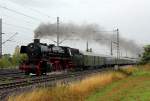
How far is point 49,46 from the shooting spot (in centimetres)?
3825

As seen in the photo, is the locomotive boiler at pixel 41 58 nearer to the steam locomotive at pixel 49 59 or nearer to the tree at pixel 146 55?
the steam locomotive at pixel 49 59

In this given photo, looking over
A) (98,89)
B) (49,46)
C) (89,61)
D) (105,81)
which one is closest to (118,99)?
(98,89)

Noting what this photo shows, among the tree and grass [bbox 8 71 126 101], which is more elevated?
the tree

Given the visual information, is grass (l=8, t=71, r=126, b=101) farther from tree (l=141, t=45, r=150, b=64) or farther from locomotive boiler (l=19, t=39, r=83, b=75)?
tree (l=141, t=45, r=150, b=64)

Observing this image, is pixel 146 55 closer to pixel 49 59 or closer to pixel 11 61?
pixel 11 61

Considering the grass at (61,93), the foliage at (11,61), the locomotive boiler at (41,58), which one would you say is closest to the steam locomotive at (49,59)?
the locomotive boiler at (41,58)

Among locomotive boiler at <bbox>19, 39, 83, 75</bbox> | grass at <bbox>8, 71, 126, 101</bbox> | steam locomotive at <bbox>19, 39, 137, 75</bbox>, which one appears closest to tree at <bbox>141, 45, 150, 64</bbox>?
steam locomotive at <bbox>19, 39, 137, 75</bbox>

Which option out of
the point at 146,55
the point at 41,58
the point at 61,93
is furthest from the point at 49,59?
the point at 146,55

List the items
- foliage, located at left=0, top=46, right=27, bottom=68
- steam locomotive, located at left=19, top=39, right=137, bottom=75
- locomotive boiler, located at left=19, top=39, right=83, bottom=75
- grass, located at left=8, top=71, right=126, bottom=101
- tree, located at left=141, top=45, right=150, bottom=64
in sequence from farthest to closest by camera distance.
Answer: tree, located at left=141, top=45, right=150, bottom=64 < foliage, located at left=0, top=46, right=27, bottom=68 < steam locomotive, located at left=19, top=39, right=137, bottom=75 < locomotive boiler, located at left=19, top=39, right=83, bottom=75 < grass, located at left=8, top=71, right=126, bottom=101

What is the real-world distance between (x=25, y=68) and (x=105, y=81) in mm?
8153

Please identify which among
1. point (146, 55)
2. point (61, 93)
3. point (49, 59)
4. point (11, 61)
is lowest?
point (61, 93)

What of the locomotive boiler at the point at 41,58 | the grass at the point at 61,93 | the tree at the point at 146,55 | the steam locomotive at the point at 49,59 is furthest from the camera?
the tree at the point at 146,55

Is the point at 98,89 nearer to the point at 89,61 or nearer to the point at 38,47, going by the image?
the point at 38,47

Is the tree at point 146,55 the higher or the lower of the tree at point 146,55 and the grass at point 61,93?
the higher
